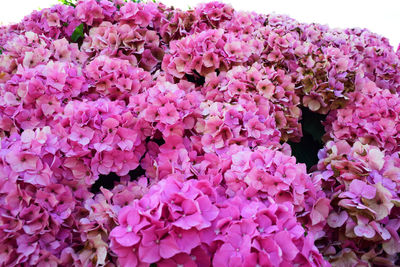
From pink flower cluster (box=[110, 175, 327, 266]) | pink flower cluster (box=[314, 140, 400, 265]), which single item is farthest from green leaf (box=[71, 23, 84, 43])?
pink flower cluster (box=[314, 140, 400, 265])

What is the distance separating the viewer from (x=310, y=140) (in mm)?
3344

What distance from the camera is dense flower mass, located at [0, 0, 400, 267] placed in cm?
154

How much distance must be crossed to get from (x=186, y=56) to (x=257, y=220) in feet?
5.26

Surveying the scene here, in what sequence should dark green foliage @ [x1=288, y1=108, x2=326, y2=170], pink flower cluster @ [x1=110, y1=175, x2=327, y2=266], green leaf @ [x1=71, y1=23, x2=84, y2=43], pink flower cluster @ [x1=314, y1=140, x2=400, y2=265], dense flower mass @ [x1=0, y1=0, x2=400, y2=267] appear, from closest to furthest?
pink flower cluster @ [x1=110, y1=175, x2=327, y2=266] → dense flower mass @ [x1=0, y1=0, x2=400, y2=267] → pink flower cluster @ [x1=314, y1=140, x2=400, y2=265] → dark green foliage @ [x1=288, y1=108, x2=326, y2=170] → green leaf @ [x1=71, y1=23, x2=84, y2=43]

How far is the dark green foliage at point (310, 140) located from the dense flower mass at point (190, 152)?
0.02 m

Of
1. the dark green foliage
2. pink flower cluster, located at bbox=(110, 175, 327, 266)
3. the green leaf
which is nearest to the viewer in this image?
pink flower cluster, located at bbox=(110, 175, 327, 266)

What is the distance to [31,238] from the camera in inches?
69.9

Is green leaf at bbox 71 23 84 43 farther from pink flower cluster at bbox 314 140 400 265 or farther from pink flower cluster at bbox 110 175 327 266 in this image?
pink flower cluster at bbox 314 140 400 265

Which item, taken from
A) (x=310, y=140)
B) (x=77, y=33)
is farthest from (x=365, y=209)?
(x=77, y=33)

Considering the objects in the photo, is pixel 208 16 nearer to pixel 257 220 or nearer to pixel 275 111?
pixel 275 111

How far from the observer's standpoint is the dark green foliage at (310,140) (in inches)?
125

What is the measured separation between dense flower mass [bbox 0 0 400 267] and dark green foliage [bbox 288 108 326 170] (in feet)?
0.06

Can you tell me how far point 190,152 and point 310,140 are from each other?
1.54m

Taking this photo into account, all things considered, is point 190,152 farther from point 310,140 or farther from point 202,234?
point 310,140
